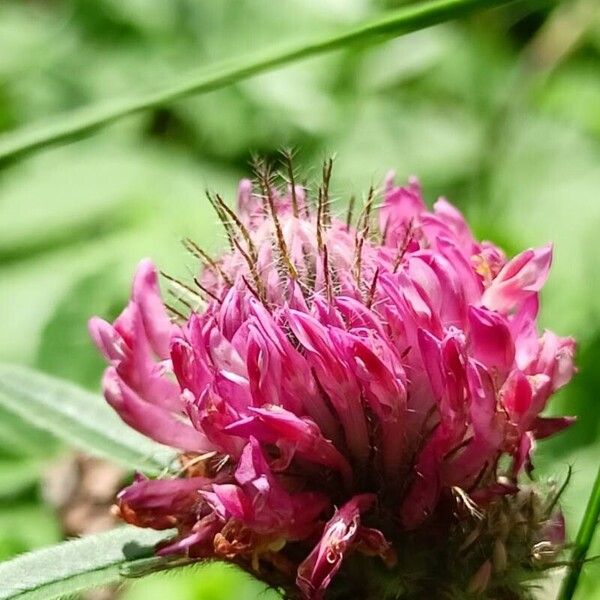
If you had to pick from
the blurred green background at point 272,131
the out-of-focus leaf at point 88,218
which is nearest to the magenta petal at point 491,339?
the blurred green background at point 272,131

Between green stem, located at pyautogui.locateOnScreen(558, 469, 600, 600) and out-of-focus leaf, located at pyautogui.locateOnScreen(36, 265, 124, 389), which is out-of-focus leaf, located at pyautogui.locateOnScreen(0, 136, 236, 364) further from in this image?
green stem, located at pyautogui.locateOnScreen(558, 469, 600, 600)

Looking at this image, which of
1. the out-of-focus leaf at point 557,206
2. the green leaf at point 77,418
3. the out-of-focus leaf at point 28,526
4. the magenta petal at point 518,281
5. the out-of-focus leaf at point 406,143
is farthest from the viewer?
the out-of-focus leaf at point 406,143

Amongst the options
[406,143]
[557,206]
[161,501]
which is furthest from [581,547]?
[406,143]

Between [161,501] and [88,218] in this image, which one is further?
[88,218]

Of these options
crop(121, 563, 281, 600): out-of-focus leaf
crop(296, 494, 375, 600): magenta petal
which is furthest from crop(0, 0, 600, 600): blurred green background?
crop(296, 494, 375, 600): magenta petal

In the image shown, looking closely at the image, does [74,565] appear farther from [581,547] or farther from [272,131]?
[272,131]

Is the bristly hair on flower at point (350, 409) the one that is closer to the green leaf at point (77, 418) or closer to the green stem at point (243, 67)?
the green leaf at point (77, 418)

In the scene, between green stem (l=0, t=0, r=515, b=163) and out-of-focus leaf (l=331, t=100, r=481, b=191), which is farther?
out-of-focus leaf (l=331, t=100, r=481, b=191)
